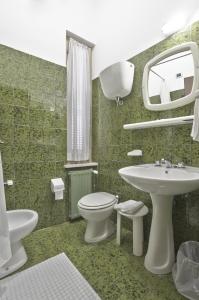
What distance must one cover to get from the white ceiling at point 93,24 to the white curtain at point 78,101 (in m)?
0.15

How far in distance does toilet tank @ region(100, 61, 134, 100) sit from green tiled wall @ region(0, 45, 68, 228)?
22.7 inches

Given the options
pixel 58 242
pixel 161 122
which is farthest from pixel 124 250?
pixel 161 122

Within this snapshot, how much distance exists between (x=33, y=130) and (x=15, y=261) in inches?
46.9

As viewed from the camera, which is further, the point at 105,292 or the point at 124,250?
the point at 124,250

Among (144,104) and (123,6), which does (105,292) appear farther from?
(123,6)

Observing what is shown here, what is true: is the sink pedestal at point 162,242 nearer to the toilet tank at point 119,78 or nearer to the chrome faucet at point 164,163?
the chrome faucet at point 164,163

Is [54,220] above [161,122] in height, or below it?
below

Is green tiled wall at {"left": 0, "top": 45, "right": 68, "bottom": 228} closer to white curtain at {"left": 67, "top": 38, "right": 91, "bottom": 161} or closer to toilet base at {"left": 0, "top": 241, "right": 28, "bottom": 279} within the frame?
white curtain at {"left": 67, "top": 38, "right": 91, "bottom": 161}

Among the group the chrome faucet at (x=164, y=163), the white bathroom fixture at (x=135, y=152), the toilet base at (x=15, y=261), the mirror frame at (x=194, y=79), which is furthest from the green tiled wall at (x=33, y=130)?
the chrome faucet at (x=164, y=163)

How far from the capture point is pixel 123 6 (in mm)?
1855

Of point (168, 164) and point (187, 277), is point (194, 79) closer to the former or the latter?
point (168, 164)

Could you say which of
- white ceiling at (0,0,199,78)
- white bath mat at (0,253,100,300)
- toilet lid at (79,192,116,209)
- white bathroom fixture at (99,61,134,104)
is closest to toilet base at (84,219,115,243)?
toilet lid at (79,192,116,209)

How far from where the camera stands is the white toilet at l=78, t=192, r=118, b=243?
1.55 m

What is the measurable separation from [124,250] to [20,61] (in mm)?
2116
